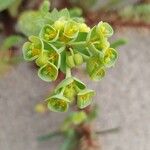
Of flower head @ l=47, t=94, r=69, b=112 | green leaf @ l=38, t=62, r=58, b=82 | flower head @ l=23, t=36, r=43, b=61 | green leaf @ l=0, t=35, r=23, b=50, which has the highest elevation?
green leaf @ l=0, t=35, r=23, b=50

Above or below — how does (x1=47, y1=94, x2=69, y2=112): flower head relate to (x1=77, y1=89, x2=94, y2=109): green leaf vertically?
below

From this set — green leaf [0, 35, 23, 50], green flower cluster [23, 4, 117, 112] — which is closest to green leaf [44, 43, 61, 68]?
green flower cluster [23, 4, 117, 112]

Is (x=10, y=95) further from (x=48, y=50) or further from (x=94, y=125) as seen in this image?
(x=48, y=50)

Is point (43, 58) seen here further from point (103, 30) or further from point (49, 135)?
point (49, 135)

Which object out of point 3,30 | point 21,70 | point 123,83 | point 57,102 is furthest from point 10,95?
point 57,102

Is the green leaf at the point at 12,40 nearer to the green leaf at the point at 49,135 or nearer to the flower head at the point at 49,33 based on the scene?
the green leaf at the point at 49,135

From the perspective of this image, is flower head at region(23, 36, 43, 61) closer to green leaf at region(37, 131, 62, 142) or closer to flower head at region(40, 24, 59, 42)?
flower head at region(40, 24, 59, 42)

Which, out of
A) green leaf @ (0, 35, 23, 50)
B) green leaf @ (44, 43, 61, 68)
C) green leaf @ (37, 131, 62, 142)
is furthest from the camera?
green leaf @ (37, 131, 62, 142)

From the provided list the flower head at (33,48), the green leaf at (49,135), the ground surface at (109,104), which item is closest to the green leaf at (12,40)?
the ground surface at (109,104)
